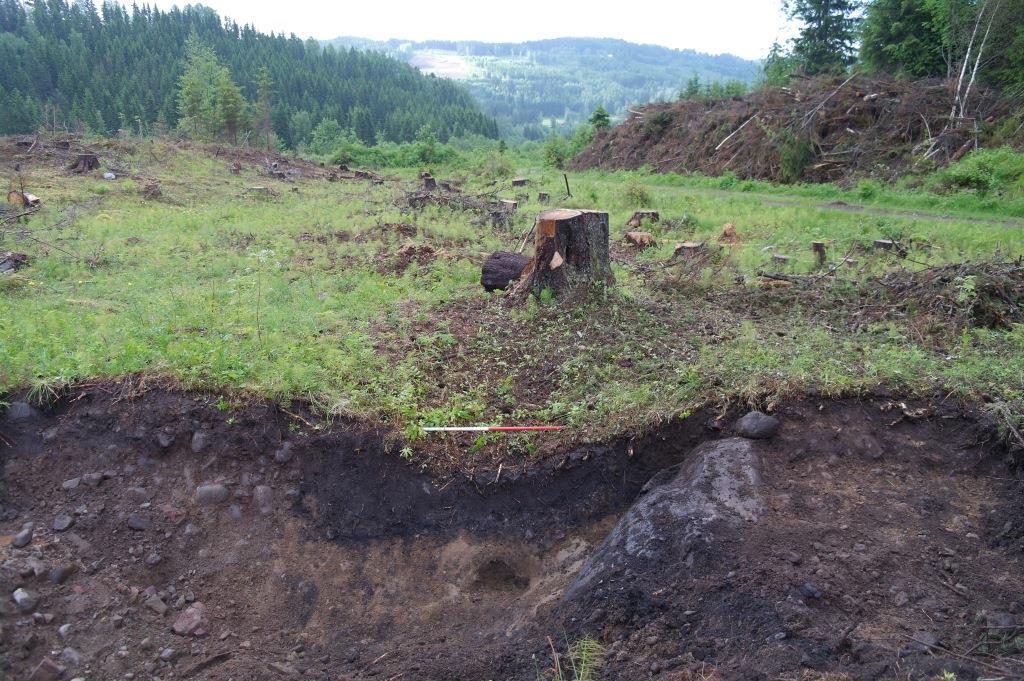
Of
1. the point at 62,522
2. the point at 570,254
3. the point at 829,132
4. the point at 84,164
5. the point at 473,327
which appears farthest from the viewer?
the point at 829,132

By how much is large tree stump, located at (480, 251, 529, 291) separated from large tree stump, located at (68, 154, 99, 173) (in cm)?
1389

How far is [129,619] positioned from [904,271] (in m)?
7.34

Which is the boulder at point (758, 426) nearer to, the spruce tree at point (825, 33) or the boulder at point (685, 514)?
the boulder at point (685, 514)

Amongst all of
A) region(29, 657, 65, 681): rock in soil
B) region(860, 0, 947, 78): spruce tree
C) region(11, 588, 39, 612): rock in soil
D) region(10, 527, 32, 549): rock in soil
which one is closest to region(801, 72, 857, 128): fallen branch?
region(860, 0, 947, 78): spruce tree

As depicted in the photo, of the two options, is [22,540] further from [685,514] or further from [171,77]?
[171,77]

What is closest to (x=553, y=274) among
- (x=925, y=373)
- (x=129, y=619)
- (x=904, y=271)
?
(x=925, y=373)

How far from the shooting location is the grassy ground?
15.0ft

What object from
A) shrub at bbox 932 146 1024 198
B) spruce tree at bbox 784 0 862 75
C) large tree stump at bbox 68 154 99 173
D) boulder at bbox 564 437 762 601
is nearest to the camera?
boulder at bbox 564 437 762 601

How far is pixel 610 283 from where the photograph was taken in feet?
20.7

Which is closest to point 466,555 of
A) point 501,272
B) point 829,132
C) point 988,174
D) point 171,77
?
point 501,272

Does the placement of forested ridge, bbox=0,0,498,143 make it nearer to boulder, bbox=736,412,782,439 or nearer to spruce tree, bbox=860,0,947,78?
spruce tree, bbox=860,0,947,78

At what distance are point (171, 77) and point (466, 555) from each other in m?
65.2

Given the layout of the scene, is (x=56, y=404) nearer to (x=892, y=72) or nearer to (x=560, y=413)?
(x=560, y=413)

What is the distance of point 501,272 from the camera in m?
6.90
